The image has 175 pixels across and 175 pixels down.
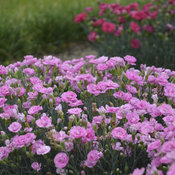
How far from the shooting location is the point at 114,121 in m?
1.80

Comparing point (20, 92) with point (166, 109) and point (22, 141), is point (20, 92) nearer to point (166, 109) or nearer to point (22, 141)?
point (22, 141)

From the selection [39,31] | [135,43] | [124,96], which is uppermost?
[124,96]

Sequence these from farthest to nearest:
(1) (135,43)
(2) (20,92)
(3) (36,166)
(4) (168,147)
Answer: (1) (135,43)
(2) (20,92)
(3) (36,166)
(4) (168,147)

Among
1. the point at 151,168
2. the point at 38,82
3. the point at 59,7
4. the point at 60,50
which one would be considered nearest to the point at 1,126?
the point at 38,82

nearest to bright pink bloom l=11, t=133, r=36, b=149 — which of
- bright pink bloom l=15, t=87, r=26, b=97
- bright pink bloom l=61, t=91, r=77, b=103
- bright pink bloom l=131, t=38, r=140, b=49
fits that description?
bright pink bloom l=61, t=91, r=77, b=103

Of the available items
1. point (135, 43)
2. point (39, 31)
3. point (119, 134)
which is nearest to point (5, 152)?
point (119, 134)

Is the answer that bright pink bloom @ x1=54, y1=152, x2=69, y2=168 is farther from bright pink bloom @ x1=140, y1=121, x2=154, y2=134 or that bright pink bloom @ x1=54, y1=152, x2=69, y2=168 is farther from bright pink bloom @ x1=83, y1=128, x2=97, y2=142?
bright pink bloom @ x1=140, y1=121, x2=154, y2=134

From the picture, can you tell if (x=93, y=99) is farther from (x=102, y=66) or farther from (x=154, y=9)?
(x=154, y=9)

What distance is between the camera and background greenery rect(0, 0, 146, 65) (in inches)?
204

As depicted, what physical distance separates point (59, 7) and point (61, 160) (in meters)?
5.29

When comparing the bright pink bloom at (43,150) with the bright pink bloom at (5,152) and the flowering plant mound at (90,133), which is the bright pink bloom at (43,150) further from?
the bright pink bloom at (5,152)

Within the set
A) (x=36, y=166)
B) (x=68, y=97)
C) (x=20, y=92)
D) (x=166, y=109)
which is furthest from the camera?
(x=20, y=92)

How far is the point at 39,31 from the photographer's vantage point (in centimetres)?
560

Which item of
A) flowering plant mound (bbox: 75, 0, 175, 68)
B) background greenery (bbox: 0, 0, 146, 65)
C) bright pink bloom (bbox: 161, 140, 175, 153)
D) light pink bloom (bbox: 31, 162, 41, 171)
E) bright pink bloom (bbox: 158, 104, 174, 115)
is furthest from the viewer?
background greenery (bbox: 0, 0, 146, 65)
